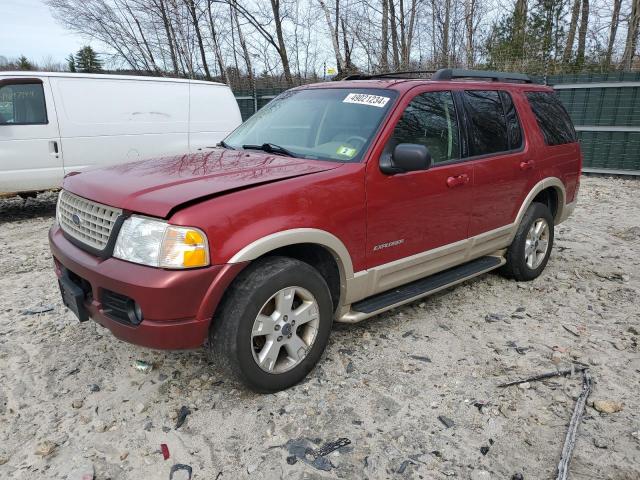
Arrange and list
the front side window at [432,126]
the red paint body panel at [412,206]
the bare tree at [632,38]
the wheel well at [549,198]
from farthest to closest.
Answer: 1. the bare tree at [632,38]
2. the wheel well at [549,198]
3. the front side window at [432,126]
4. the red paint body panel at [412,206]

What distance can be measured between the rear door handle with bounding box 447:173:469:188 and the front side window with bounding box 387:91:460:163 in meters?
0.15

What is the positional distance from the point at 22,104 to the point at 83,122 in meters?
0.79

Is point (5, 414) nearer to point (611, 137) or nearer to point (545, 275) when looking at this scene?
point (545, 275)

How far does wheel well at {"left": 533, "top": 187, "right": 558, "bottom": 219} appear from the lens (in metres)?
4.80

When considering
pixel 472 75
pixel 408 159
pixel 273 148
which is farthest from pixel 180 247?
pixel 472 75

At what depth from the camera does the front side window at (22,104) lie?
6.70 metres

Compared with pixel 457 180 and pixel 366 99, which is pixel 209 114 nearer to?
pixel 366 99

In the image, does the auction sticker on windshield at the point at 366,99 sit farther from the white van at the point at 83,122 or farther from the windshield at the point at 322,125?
the white van at the point at 83,122

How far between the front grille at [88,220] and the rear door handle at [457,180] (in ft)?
7.47

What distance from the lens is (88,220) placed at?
2.75 meters

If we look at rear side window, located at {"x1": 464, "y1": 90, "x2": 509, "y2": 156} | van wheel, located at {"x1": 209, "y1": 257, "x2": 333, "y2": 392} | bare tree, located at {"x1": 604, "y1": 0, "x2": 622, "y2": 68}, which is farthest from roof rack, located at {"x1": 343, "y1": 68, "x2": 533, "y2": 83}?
bare tree, located at {"x1": 604, "y1": 0, "x2": 622, "y2": 68}

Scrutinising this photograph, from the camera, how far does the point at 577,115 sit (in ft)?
34.9

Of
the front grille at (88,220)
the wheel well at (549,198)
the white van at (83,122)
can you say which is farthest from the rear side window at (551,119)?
the white van at (83,122)

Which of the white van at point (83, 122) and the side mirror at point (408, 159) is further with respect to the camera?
the white van at point (83, 122)
